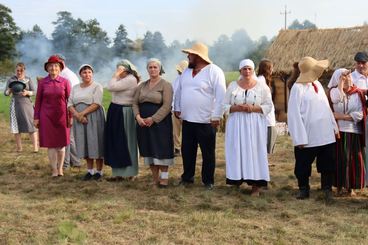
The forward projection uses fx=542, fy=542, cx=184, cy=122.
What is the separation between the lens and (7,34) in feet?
88.8

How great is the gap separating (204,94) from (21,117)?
196 inches

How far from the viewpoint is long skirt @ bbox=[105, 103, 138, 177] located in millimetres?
6941

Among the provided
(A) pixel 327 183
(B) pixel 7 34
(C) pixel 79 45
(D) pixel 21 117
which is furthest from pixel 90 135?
(B) pixel 7 34

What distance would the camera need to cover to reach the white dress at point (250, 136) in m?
6.12

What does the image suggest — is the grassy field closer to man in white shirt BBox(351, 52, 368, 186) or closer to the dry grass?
the dry grass

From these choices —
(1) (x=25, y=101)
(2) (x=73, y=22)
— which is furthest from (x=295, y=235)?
(2) (x=73, y=22)

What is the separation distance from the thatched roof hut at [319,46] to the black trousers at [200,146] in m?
8.57

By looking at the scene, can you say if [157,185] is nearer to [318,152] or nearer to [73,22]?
[318,152]

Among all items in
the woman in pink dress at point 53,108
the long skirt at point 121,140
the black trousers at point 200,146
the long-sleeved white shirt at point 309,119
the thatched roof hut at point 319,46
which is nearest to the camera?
the long-sleeved white shirt at point 309,119

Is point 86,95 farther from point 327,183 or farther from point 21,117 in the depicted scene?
point 21,117

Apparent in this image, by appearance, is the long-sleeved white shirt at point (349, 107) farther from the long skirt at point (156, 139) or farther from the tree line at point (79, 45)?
the tree line at point (79, 45)

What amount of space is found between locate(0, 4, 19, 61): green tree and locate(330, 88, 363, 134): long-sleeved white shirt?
23.2 metres

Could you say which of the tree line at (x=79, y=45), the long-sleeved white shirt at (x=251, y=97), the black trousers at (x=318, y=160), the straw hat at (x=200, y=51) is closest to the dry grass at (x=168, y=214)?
the black trousers at (x=318, y=160)

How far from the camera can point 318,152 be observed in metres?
6.08
